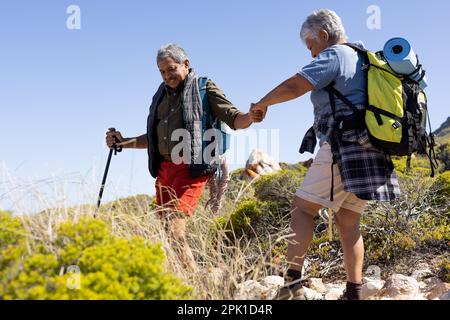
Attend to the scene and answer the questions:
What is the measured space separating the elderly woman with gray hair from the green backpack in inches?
1.7

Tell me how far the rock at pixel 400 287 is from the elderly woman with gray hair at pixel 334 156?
0.94m

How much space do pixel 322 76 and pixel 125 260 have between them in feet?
6.21

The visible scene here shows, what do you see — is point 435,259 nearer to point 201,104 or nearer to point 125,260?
point 201,104

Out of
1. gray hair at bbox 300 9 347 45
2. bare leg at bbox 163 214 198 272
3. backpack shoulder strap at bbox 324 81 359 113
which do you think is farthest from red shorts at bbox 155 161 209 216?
gray hair at bbox 300 9 347 45

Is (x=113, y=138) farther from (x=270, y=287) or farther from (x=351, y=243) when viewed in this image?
(x=351, y=243)

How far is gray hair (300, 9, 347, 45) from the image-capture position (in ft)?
12.6

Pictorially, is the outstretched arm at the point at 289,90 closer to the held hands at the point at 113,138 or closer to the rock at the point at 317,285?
the held hands at the point at 113,138

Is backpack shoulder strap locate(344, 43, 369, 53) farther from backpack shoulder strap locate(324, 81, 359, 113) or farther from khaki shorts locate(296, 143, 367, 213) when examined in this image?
khaki shorts locate(296, 143, 367, 213)

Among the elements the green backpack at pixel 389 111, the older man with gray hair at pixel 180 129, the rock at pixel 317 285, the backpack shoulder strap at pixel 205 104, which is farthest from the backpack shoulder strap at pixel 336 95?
the rock at pixel 317 285

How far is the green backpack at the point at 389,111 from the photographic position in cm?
356

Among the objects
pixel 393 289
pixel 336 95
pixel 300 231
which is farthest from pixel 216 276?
pixel 393 289

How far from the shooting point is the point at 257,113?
414 centimetres

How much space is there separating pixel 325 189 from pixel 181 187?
3.98 ft
